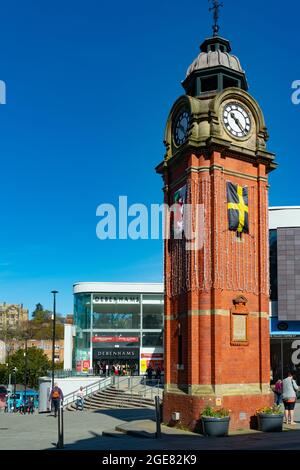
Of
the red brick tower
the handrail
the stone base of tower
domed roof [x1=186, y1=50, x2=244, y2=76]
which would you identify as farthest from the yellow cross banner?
the handrail

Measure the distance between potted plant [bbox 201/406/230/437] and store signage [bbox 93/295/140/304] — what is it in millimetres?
44062

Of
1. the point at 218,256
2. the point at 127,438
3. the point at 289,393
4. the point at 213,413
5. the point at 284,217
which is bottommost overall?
the point at 127,438

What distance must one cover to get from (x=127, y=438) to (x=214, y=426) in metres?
2.90

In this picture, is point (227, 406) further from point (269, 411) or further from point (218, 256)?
point (218, 256)

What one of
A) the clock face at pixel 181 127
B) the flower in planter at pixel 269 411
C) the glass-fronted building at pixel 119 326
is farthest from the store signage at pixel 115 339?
the flower in planter at pixel 269 411

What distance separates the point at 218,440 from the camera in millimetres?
17656

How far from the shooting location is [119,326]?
62.6 m

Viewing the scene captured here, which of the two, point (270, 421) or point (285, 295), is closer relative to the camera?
point (270, 421)

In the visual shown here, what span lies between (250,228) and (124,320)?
139ft

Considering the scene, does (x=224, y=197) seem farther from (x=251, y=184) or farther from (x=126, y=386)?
(x=126, y=386)

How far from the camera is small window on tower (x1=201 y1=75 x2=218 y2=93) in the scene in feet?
77.6

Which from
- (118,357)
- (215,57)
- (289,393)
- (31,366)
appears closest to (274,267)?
(215,57)

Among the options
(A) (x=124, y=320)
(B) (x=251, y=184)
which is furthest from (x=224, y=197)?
(A) (x=124, y=320)

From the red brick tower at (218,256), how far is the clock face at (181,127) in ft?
0.22
